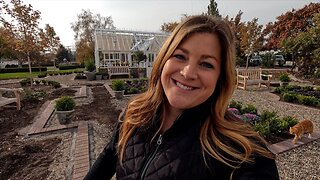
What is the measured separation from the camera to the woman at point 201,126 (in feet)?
3.53

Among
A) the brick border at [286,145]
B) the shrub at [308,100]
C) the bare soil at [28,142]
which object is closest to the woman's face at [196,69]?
the bare soil at [28,142]

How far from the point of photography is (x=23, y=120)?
6.09m

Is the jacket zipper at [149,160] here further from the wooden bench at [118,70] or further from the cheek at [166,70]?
the wooden bench at [118,70]

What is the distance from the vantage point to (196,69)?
1.21m

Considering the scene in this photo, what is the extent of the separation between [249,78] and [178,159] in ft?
40.0

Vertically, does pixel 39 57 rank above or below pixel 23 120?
above

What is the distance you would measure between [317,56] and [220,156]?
1728 centimetres

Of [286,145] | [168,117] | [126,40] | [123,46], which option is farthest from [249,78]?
[126,40]

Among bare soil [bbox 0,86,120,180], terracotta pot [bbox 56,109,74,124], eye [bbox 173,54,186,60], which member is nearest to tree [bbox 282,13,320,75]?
bare soil [bbox 0,86,120,180]

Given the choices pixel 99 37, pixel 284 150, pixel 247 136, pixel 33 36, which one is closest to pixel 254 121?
pixel 284 150

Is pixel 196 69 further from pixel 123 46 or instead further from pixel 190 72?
pixel 123 46

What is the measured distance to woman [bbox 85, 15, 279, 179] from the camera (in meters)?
1.08

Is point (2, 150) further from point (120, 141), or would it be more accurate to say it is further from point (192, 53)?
point (192, 53)

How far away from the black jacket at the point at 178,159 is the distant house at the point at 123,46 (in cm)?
1935
